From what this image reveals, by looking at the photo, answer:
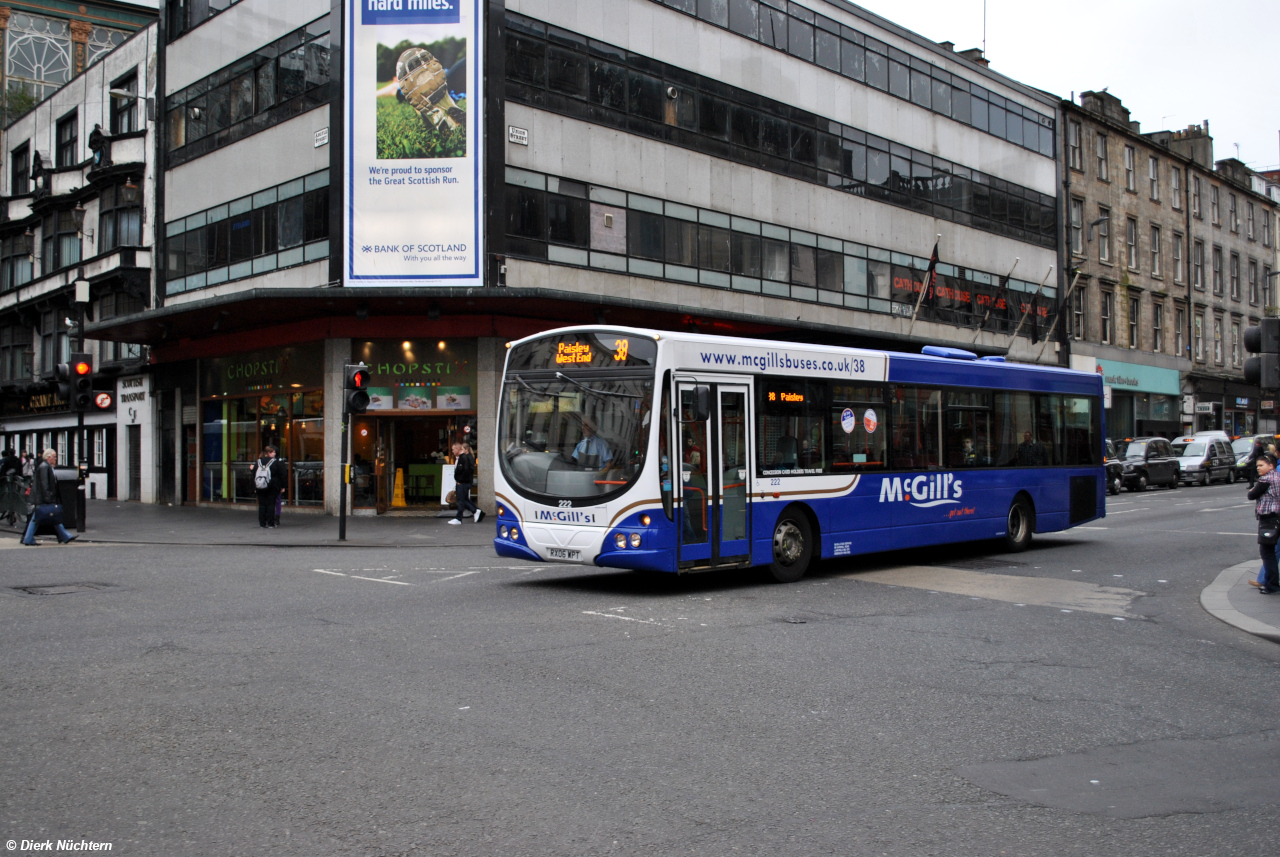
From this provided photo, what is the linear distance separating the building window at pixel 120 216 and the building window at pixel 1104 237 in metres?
38.9

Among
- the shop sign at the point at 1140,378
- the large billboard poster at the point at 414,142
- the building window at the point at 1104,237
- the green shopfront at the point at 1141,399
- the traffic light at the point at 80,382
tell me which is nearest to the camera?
the traffic light at the point at 80,382

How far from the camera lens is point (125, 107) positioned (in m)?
34.9

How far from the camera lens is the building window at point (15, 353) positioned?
41781 millimetres

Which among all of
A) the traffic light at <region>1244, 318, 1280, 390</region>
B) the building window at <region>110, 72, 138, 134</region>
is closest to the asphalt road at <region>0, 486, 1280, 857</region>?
the traffic light at <region>1244, 318, 1280, 390</region>

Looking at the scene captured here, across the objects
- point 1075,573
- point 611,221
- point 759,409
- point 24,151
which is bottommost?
point 1075,573

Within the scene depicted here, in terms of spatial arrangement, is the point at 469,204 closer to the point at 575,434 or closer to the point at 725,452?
the point at 575,434

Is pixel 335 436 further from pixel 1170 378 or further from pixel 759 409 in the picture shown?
pixel 1170 378

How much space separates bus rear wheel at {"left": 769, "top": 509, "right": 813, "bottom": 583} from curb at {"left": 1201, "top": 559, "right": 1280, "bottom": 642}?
174 inches

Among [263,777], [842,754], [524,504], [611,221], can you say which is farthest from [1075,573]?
[611,221]

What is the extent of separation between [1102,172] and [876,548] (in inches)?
1564

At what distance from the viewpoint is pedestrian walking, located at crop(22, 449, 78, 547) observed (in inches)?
706

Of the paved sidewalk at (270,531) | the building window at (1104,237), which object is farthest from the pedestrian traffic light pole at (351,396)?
the building window at (1104,237)

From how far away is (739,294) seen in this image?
29.5 m

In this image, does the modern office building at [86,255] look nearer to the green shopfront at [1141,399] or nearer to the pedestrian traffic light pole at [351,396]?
the pedestrian traffic light pole at [351,396]
